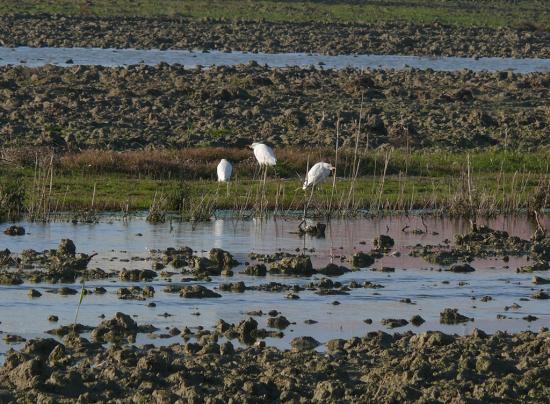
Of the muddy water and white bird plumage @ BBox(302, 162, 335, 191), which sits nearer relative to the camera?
the muddy water

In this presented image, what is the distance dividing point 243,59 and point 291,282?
38832 millimetres

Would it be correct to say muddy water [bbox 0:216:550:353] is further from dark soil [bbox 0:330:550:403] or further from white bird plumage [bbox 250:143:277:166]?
white bird plumage [bbox 250:143:277:166]

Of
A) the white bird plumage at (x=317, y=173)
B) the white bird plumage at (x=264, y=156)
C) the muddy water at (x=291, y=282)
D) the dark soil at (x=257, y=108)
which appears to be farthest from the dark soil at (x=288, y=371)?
the dark soil at (x=257, y=108)

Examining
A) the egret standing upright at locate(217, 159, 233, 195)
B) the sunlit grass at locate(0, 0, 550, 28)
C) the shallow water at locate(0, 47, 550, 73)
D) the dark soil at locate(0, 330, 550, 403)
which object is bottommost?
the dark soil at locate(0, 330, 550, 403)

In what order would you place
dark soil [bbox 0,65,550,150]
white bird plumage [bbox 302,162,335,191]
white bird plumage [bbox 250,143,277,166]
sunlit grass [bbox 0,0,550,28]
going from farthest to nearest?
sunlit grass [bbox 0,0,550,28] → dark soil [bbox 0,65,550,150] → white bird plumage [bbox 250,143,277,166] → white bird plumage [bbox 302,162,335,191]

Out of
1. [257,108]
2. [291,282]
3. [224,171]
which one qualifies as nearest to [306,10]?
[257,108]

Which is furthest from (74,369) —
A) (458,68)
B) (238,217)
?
(458,68)

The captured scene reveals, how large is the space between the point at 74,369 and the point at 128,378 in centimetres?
64

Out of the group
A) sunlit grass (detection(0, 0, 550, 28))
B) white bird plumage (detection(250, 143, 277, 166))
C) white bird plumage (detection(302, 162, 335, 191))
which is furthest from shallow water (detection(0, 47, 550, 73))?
white bird plumage (detection(302, 162, 335, 191))

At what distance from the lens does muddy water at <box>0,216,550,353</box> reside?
48.4ft

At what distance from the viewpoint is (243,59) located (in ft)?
182

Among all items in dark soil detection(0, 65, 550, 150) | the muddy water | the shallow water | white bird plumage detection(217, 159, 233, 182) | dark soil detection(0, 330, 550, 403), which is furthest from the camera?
the shallow water

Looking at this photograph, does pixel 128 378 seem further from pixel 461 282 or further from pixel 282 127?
pixel 282 127

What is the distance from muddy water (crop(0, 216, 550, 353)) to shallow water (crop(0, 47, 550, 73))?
28.6 meters
